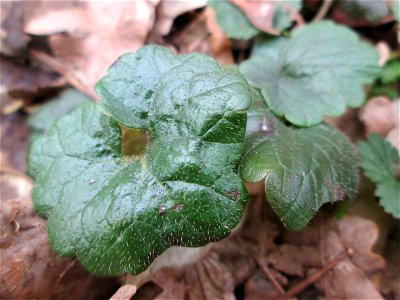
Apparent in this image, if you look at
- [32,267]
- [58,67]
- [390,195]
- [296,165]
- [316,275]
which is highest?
[296,165]

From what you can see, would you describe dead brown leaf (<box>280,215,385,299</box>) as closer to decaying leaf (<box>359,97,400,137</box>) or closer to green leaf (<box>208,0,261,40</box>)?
decaying leaf (<box>359,97,400,137</box>)

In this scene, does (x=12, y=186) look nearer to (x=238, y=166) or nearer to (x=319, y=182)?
(x=238, y=166)

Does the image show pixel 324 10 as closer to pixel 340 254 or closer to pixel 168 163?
pixel 340 254

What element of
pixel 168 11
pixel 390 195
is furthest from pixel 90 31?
pixel 390 195

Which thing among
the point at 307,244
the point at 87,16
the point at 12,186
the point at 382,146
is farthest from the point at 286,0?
the point at 12,186

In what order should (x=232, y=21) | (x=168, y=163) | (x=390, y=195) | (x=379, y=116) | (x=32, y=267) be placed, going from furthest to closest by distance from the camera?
(x=232, y=21) → (x=379, y=116) → (x=390, y=195) → (x=32, y=267) → (x=168, y=163)

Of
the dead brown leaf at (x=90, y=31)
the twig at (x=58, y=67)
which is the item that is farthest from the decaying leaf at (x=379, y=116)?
the twig at (x=58, y=67)
